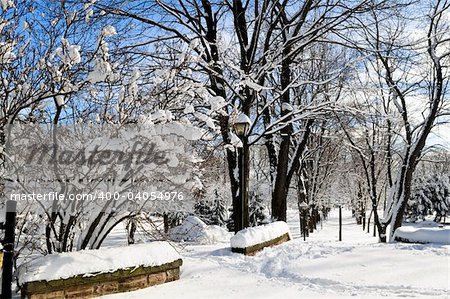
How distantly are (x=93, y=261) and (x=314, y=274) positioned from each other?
325cm

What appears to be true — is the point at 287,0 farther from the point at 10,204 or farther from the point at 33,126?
the point at 10,204

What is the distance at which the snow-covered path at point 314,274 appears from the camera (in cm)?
478

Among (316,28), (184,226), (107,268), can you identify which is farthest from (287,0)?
(184,226)

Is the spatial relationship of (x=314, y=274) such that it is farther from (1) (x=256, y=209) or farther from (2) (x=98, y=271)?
(1) (x=256, y=209)

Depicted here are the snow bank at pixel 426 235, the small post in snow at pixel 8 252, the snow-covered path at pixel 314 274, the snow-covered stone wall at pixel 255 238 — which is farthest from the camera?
the snow bank at pixel 426 235

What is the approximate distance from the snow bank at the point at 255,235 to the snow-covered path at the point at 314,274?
0.24m

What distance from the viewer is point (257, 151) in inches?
1224

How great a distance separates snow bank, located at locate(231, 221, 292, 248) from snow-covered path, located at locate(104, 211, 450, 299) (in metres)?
0.24

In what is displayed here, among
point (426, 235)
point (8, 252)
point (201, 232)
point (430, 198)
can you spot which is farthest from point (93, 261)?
point (430, 198)

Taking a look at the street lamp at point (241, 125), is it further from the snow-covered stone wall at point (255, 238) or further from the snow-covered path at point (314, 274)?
the snow-covered path at point (314, 274)

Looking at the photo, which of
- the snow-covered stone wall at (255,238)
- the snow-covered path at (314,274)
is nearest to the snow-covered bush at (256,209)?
the snow-covered stone wall at (255,238)

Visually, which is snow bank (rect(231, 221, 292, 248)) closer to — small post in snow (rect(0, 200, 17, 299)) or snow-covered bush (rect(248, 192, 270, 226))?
small post in snow (rect(0, 200, 17, 299))

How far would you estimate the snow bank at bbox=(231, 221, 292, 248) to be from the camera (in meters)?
7.43

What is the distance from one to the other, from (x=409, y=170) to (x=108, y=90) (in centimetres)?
1147
